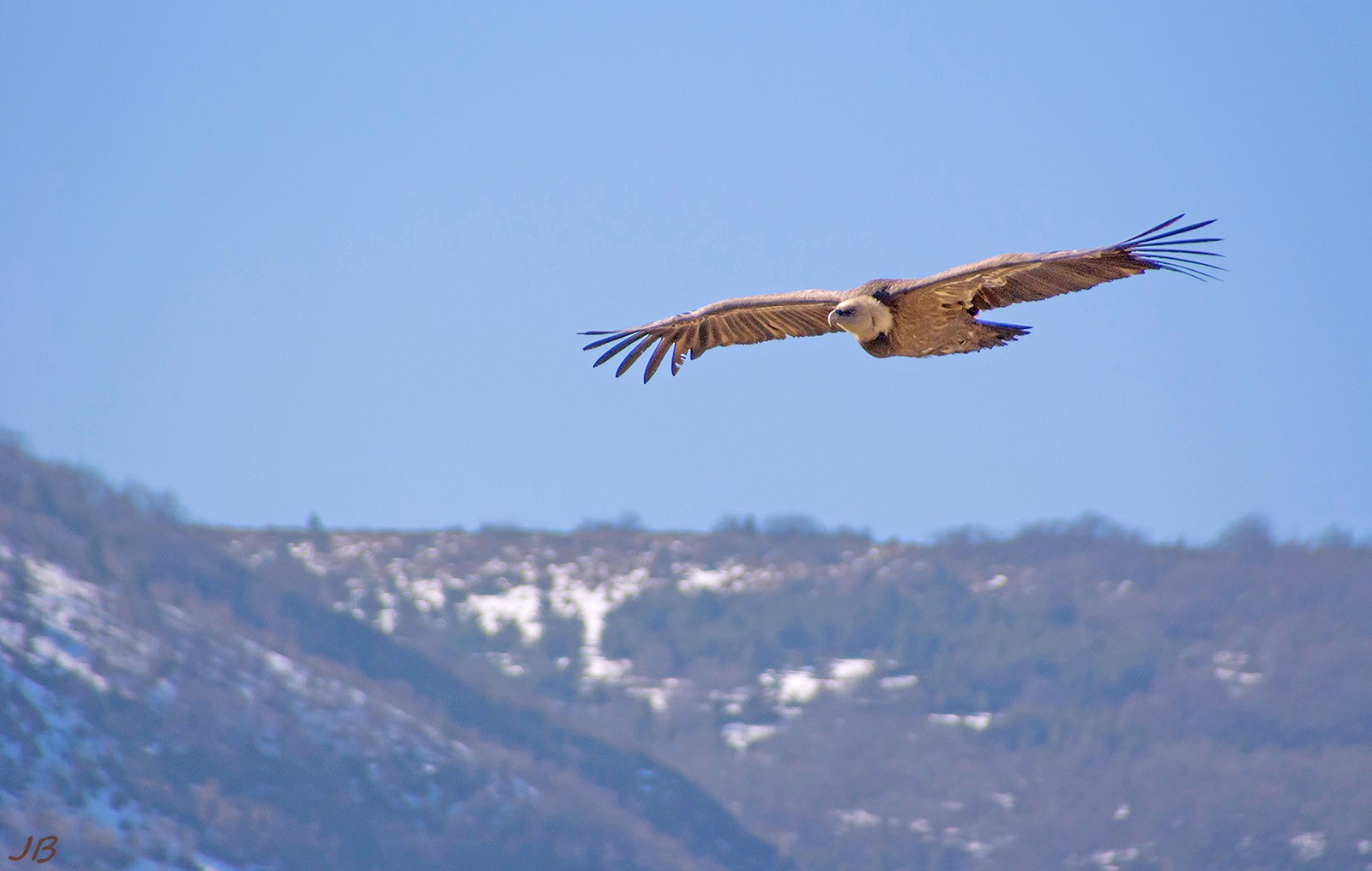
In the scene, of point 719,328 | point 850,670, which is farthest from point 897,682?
point 719,328

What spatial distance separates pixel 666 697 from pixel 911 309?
142788 mm

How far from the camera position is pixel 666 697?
158375 millimetres

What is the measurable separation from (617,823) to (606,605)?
34759 mm

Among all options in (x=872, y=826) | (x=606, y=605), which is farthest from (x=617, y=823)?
(x=606, y=605)

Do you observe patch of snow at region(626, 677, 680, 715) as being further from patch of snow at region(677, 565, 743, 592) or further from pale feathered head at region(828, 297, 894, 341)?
pale feathered head at region(828, 297, 894, 341)

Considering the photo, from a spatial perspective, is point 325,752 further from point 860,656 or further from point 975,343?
point 975,343

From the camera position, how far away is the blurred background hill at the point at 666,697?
120 meters

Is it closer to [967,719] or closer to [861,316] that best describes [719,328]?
[861,316]

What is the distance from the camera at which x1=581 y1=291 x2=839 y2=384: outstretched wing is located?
20.0 metres

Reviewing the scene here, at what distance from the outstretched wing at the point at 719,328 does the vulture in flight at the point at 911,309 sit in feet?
0.03

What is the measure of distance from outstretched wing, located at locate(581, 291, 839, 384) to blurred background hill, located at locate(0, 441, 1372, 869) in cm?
8713
